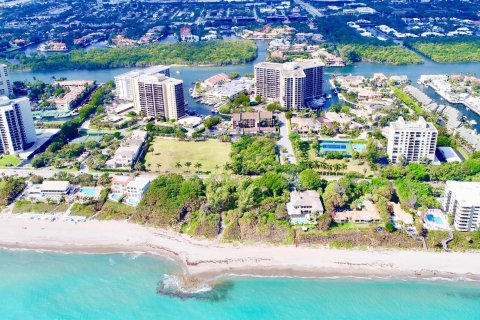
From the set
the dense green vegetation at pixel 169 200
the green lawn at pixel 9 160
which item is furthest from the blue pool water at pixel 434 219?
the green lawn at pixel 9 160

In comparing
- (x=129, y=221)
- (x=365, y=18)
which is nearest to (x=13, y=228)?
(x=129, y=221)

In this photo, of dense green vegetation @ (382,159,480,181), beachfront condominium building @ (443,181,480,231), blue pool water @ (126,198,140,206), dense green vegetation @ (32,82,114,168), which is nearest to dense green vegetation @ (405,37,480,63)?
dense green vegetation @ (382,159,480,181)

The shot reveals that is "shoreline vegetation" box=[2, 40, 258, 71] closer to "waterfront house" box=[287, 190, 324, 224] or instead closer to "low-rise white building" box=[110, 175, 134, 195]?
"low-rise white building" box=[110, 175, 134, 195]

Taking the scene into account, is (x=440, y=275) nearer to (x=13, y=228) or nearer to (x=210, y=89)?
(x=13, y=228)

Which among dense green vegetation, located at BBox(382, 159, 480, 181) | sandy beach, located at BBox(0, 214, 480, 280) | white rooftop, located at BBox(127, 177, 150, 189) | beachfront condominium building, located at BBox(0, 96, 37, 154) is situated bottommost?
sandy beach, located at BBox(0, 214, 480, 280)

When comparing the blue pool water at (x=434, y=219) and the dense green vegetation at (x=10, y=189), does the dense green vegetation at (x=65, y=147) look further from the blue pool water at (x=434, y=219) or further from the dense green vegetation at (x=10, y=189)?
the blue pool water at (x=434, y=219)
